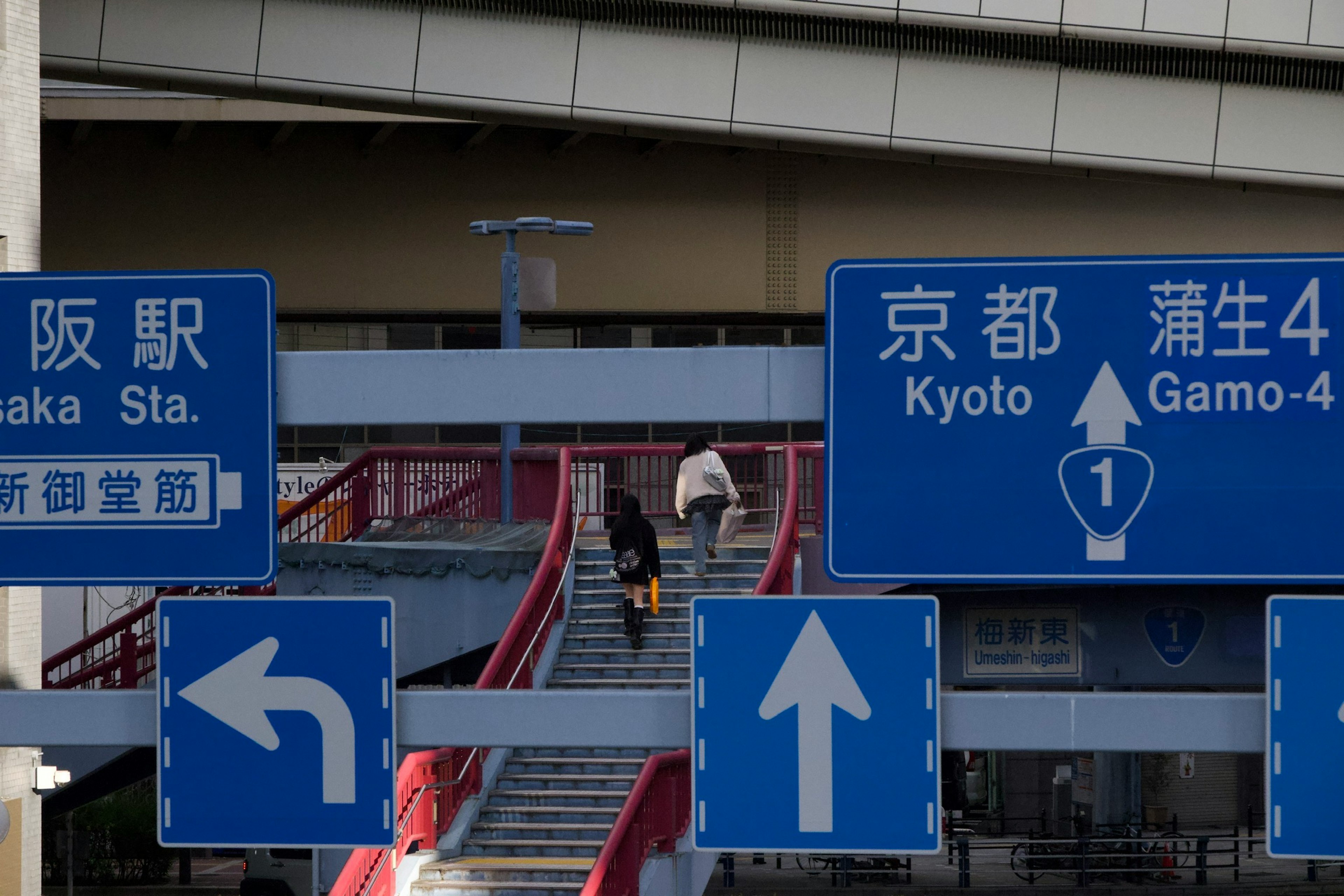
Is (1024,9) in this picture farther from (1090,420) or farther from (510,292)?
(1090,420)

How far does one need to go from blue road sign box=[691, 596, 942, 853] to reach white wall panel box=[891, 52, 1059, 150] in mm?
14110

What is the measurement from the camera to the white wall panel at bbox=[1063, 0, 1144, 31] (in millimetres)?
17797

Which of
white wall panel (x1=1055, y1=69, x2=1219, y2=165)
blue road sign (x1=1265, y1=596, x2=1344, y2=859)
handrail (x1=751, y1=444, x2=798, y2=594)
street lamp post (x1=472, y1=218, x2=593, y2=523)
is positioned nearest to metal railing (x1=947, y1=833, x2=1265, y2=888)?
handrail (x1=751, y1=444, x2=798, y2=594)

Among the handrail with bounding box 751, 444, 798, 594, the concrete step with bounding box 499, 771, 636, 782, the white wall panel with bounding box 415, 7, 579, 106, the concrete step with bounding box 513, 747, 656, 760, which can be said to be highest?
the white wall panel with bounding box 415, 7, 579, 106

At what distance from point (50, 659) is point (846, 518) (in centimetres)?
1426

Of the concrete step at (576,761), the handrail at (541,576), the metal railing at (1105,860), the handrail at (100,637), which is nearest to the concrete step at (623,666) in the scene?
the handrail at (541,576)

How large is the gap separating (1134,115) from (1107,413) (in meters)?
14.5

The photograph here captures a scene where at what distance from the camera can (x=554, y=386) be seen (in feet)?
18.7

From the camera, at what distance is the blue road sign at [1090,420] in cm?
535

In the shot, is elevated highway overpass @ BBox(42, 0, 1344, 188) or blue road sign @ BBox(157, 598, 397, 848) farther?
elevated highway overpass @ BBox(42, 0, 1344, 188)

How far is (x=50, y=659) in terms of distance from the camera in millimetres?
17141

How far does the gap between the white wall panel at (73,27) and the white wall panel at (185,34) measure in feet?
0.40

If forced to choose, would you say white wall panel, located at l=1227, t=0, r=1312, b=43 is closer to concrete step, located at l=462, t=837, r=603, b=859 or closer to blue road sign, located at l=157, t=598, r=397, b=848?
concrete step, located at l=462, t=837, r=603, b=859

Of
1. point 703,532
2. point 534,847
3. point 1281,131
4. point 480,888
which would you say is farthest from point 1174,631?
point 1281,131
